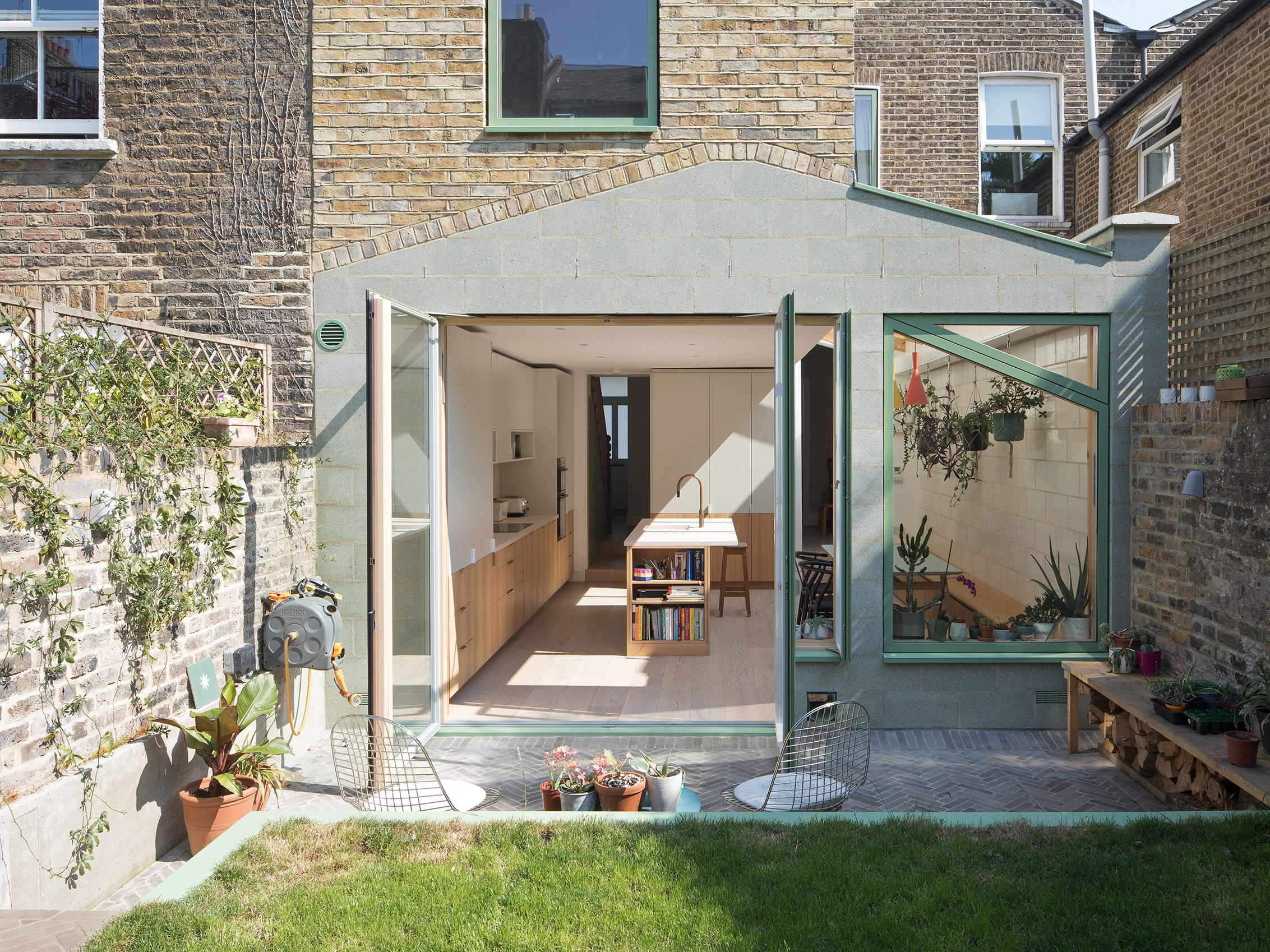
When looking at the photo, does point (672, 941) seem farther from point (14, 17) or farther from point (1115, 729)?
point (14, 17)

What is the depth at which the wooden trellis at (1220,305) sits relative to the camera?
4746 mm

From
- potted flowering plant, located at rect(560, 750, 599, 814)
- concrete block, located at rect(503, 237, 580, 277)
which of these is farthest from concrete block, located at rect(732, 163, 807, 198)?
potted flowering plant, located at rect(560, 750, 599, 814)

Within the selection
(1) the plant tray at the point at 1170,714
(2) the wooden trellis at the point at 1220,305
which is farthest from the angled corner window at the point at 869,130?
(1) the plant tray at the point at 1170,714

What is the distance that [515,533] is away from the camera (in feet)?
28.2

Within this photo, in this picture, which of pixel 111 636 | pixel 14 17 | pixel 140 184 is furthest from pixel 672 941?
pixel 14 17

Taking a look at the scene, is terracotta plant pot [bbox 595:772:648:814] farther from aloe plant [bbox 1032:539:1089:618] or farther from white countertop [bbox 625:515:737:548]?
Answer: white countertop [bbox 625:515:737:548]

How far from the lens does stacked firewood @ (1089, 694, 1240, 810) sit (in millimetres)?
4145

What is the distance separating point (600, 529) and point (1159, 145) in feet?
25.7

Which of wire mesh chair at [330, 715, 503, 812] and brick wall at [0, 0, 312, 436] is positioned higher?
brick wall at [0, 0, 312, 436]

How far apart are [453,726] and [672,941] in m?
2.95

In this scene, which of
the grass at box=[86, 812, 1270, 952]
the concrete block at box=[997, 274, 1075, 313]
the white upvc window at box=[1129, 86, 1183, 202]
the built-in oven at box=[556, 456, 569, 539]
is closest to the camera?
the grass at box=[86, 812, 1270, 952]

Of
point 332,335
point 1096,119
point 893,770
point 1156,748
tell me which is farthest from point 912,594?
point 1096,119

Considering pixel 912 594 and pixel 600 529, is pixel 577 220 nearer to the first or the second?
pixel 912 594

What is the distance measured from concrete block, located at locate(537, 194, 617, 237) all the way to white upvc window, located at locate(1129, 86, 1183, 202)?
650 cm
